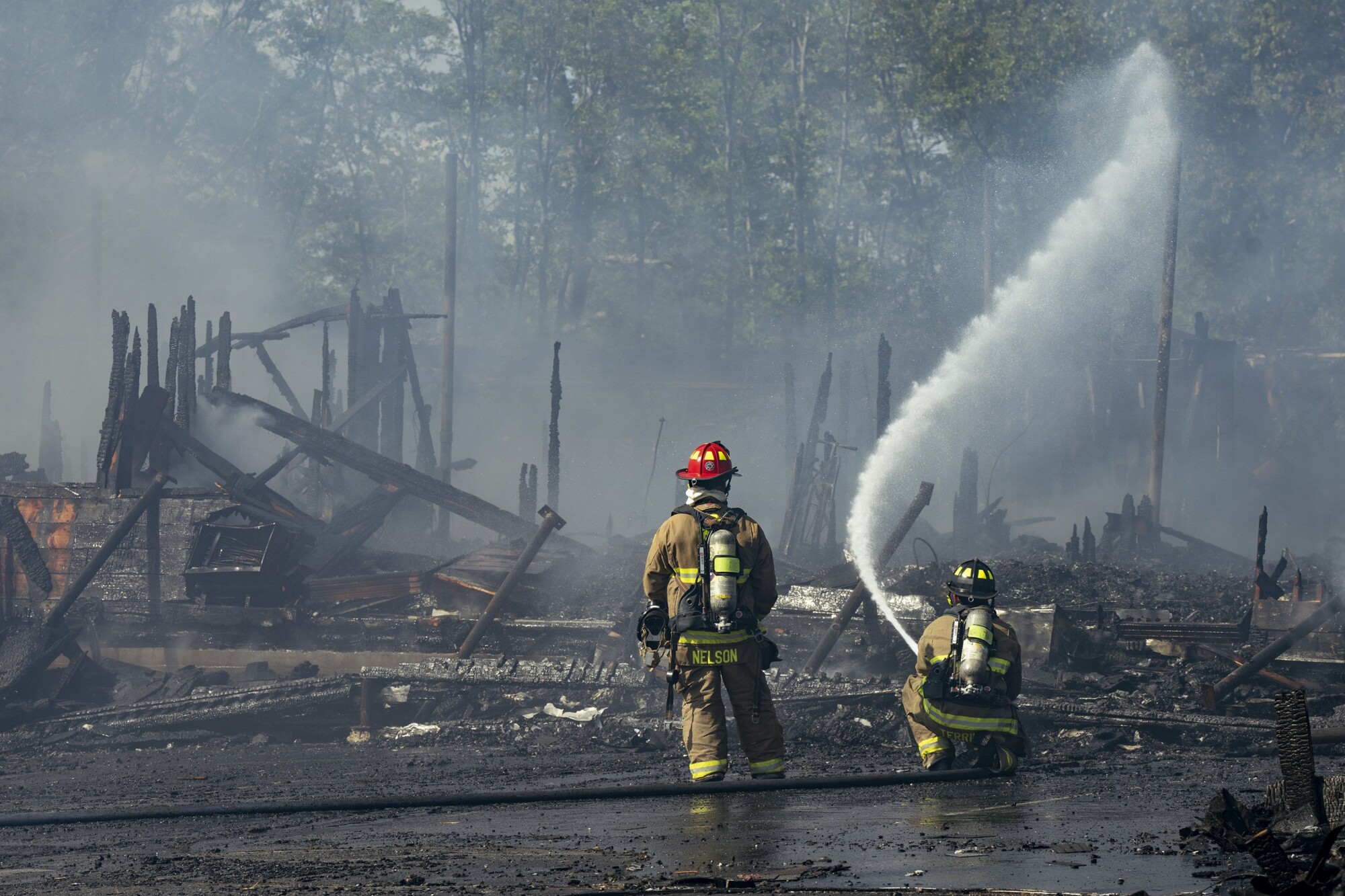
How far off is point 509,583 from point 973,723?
22.6 feet

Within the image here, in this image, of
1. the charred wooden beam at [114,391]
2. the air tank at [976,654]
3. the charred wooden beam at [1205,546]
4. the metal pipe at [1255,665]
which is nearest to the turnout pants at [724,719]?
the air tank at [976,654]

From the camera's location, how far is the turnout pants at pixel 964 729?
776 cm

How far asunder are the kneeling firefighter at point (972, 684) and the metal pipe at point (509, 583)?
5852mm

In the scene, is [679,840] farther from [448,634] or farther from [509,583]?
[448,634]

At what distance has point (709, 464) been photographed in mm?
7340

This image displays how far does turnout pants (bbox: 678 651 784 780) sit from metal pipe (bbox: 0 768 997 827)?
22 cm

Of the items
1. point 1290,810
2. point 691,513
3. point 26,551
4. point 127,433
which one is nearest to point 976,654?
point 691,513

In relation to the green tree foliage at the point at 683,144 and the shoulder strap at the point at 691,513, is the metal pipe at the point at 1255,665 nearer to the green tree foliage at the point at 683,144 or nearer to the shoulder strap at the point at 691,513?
the shoulder strap at the point at 691,513

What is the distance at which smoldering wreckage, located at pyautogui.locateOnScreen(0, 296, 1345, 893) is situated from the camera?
1081cm

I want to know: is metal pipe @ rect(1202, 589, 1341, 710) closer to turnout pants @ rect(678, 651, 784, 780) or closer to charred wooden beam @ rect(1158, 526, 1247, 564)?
turnout pants @ rect(678, 651, 784, 780)

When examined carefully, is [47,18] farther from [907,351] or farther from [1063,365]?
[1063,365]

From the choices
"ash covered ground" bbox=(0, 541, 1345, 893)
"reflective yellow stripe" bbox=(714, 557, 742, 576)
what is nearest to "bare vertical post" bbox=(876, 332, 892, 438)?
"ash covered ground" bbox=(0, 541, 1345, 893)

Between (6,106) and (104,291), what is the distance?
5985 millimetres

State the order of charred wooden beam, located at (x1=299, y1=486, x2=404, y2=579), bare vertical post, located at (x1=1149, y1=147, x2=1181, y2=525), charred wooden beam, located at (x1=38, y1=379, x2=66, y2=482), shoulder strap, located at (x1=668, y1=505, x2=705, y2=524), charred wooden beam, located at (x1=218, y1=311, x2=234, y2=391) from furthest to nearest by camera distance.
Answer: charred wooden beam, located at (x1=38, y1=379, x2=66, y2=482) → bare vertical post, located at (x1=1149, y1=147, x2=1181, y2=525) → charred wooden beam, located at (x1=218, y1=311, x2=234, y2=391) → charred wooden beam, located at (x1=299, y1=486, x2=404, y2=579) → shoulder strap, located at (x1=668, y1=505, x2=705, y2=524)
